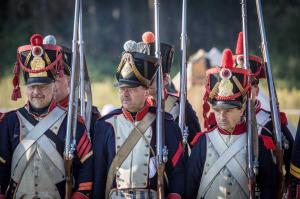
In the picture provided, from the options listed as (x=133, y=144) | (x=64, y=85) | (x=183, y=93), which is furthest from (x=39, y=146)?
(x=183, y=93)

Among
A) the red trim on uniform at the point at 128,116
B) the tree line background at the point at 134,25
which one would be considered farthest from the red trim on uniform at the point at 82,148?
the tree line background at the point at 134,25

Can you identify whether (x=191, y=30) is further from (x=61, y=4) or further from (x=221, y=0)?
(x=61, y=4)

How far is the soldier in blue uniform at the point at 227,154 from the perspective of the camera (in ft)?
21.9

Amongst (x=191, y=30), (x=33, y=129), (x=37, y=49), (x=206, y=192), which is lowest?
(x=206, y=192)

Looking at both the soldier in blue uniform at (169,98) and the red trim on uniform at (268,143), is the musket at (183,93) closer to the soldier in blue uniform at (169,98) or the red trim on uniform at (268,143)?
the soldier in blue uniform at (169,98)

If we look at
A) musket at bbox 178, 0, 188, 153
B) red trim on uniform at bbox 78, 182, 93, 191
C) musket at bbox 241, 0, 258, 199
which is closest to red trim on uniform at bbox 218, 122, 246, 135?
musket at bbox 241, 0, 258, 199

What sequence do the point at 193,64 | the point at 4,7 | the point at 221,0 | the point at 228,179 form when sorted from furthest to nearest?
A: 1. the point at 4,7
2. the point at 221,0
3. the point at 193,64
4. the point at 228,179

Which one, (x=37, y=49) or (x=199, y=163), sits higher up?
(x=37, y=49)

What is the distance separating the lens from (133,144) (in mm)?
6703

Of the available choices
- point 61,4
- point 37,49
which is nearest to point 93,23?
point 61,4

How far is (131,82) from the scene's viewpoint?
6.76 metres

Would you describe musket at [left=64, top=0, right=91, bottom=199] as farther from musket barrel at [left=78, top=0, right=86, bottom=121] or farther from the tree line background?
the tree line background

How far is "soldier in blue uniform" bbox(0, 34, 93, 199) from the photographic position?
6613mm

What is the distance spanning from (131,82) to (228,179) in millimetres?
1205
